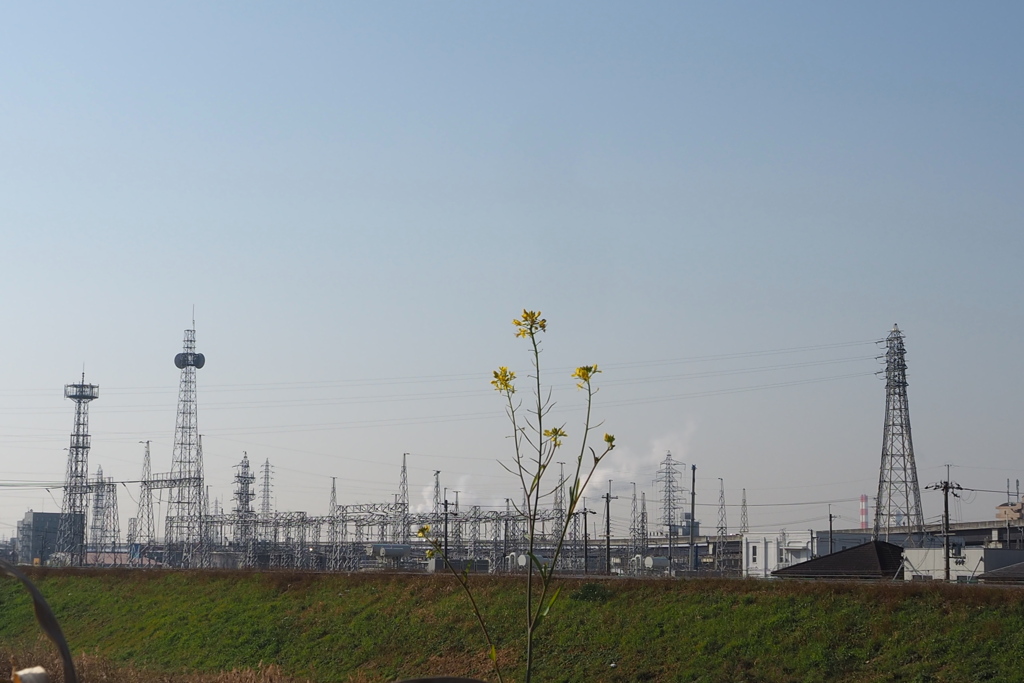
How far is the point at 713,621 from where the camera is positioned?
24.6 meters

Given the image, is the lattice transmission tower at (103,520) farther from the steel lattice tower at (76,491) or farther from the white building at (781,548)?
the white building at (781,548)

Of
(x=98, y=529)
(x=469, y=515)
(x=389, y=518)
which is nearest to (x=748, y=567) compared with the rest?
(x=469, y=515)

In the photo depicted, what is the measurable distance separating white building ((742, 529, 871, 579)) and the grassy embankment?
4032cm

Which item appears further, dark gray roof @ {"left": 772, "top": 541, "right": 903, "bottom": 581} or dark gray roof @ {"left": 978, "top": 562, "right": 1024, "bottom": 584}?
dark gray roof @ {"left": 772, "top": 541, "right": 903, "bottom": 581}

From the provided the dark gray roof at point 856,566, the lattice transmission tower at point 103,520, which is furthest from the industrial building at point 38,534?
the dark gray roof at point 856,566

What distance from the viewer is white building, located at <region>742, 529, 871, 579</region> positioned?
226 feet

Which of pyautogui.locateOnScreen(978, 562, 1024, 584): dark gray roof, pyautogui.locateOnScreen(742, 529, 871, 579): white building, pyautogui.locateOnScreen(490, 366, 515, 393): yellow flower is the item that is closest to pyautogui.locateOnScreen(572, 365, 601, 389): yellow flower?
pyautogui.locateOnScreen(490, 366, 515, 393): yellow flower

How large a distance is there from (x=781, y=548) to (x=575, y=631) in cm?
4708

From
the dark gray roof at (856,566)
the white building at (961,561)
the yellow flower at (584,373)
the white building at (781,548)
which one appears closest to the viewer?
the yellow flower at (584,373)

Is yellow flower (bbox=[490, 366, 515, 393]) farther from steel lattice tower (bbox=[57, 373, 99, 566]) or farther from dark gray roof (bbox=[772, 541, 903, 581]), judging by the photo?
steel lattice tower (bbox=[57, 373, 99, 566])

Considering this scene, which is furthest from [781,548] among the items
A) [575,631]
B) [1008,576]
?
[575,631]

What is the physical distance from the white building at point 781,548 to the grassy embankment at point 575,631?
4032 cm

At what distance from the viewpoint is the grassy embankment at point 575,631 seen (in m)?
20.9

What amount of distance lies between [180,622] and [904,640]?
23811 millimetres
